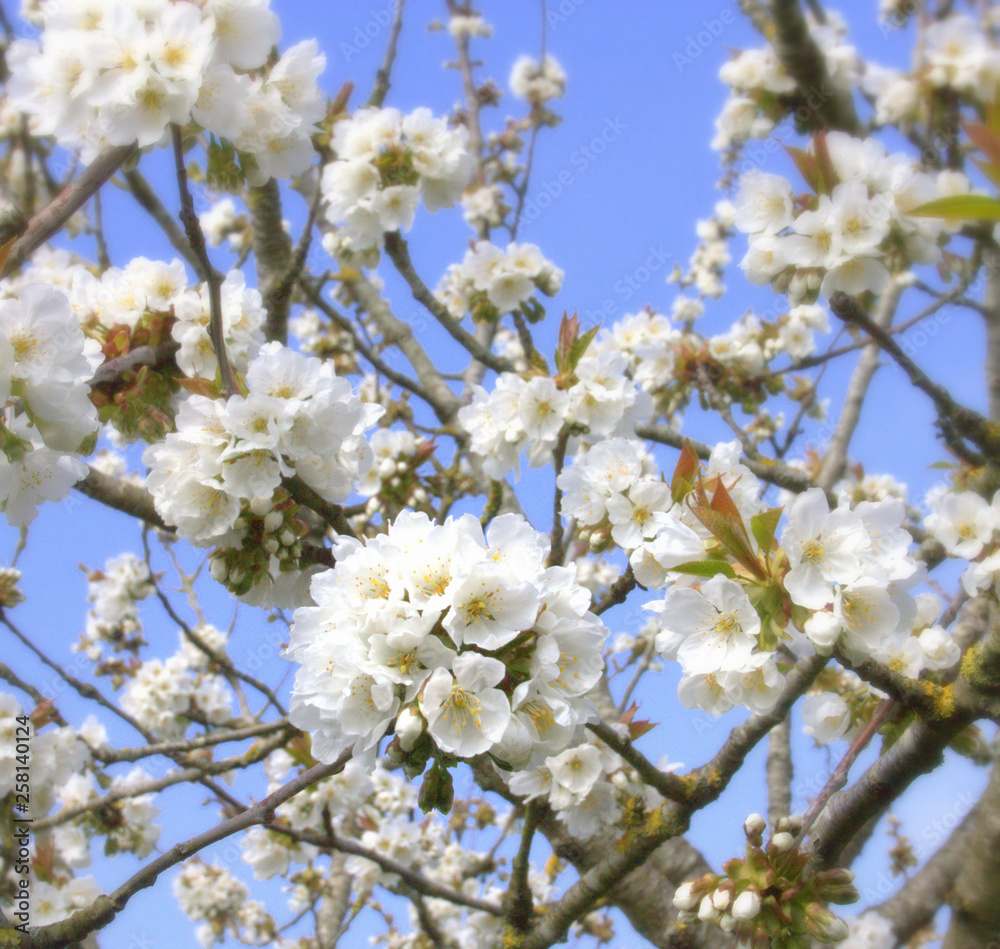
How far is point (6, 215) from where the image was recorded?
1.21m

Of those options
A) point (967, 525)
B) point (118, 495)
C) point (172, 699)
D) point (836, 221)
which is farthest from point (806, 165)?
point (172, 699)

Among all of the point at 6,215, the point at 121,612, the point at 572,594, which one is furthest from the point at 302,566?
the point at 121,612

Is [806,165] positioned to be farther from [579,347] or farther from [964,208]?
[964,208]

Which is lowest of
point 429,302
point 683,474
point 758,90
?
point 683,474

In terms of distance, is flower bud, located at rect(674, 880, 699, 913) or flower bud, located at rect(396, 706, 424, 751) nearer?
flower bud, located at rect(396, 706, 424, 751)

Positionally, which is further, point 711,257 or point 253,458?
point 711,257

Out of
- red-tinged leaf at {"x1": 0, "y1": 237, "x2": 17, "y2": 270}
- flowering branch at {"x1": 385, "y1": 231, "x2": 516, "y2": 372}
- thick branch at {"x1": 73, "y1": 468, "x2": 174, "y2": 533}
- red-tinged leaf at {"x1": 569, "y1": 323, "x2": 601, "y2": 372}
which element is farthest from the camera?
flowering branch at {"x1": 385, "y1": 231, "x2": 516, "y2": 372}

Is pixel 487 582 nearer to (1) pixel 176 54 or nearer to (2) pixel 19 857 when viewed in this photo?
(1) pixel 176 54

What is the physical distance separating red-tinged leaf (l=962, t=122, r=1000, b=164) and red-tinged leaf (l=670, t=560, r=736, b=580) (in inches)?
31.4

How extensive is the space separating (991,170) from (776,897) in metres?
1.42

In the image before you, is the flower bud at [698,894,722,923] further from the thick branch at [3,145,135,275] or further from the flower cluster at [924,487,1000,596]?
the thick branch at [3,145,135,275]

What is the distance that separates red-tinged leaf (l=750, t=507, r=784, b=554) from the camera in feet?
4.26

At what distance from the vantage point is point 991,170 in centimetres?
59

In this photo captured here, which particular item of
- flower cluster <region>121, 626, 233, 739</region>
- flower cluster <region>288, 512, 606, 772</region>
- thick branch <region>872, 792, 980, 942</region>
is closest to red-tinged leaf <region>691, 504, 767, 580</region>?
flower cluster <region>288, 512, 606, 772</region>
